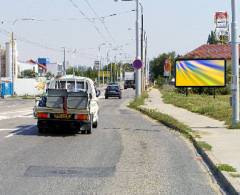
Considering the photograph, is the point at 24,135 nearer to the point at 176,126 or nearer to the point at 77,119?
the point at 77,119

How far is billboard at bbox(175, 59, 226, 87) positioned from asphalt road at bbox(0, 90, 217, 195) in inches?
709

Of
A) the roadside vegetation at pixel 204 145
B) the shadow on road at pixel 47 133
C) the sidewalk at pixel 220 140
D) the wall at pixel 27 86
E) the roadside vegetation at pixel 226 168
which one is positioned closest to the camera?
the roadside vegetation at pixel 226 168

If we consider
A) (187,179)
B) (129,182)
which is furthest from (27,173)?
(187,179)

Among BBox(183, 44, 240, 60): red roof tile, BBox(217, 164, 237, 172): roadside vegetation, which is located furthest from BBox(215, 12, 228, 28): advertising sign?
BBox(217, 164, 237, 172): roadside vegetation

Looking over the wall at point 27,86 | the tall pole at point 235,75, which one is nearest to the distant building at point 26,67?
the wall at point 27,86

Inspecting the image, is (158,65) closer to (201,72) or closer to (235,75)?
(201,72)

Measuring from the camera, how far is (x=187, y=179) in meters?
10.2

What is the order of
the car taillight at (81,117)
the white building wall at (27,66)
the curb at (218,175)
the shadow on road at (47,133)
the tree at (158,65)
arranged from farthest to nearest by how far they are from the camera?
1. the tree at (158,65)
2. the white building wall at (27,66)
3. the shadow on road at (47,133)
4. the car taillight at (81,117)
5. the curb at (218,175)

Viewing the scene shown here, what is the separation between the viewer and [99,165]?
38.1 ft

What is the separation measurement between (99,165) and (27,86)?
7124 cm

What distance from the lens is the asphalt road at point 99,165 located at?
9.17 m

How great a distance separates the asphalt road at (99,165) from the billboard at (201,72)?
18.0m

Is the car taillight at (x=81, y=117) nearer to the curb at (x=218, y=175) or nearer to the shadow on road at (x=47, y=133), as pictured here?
the shadow on road at (x=47, y=133)

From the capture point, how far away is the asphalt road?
9172mm
